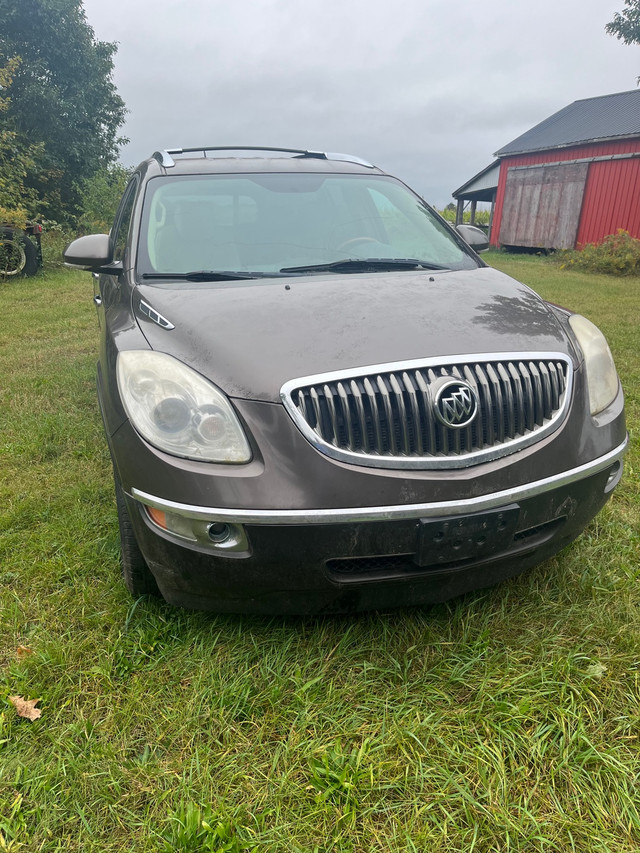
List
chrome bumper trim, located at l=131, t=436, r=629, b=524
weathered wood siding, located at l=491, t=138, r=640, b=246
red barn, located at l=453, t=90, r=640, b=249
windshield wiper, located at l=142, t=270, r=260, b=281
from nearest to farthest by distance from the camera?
chrome bumper trim, located at l=131, t=436, r=629, b=524
windshield wiper, located at l=142, t=270, r=260, b=281
weathered wood siding, located at l=491, t=138, r=640, b=246
red barn, located at l=453, t=90, r=640, b=249

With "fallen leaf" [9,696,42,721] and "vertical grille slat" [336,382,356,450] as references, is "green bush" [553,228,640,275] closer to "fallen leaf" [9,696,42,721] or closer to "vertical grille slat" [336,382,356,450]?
"vertical grille slat" [336,382,356,450]

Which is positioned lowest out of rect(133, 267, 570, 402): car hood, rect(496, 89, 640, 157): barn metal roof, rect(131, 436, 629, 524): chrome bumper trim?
rect(131, 436, 629, 524): chrome bumper trim

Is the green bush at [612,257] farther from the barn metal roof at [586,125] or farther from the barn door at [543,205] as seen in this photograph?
the barn metal roof at [586,125]

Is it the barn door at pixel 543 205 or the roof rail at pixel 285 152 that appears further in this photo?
the barn door at pixel 543 205

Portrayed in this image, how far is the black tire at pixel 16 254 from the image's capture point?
11.3 m

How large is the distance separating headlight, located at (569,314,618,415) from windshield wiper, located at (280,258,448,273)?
71cm

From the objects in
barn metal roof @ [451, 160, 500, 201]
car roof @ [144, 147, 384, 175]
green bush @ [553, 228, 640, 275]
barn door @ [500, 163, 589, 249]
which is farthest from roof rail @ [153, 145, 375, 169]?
barn metal roof @ [451, 160, 500, 201]

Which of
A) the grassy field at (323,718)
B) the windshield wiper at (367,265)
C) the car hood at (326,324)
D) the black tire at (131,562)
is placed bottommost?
the grassy field at (323,718)

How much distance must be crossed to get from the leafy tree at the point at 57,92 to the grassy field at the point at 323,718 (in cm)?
2011

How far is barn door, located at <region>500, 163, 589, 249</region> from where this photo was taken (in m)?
18.0

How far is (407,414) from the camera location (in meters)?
1.66

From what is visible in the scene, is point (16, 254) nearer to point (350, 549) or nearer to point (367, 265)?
point (367, 265)

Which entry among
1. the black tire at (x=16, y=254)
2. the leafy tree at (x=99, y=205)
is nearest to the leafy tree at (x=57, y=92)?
the leafy tree at (x=99, y=205)

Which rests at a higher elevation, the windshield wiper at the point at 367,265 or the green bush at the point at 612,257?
the windshield wiper at the point at 367,265
